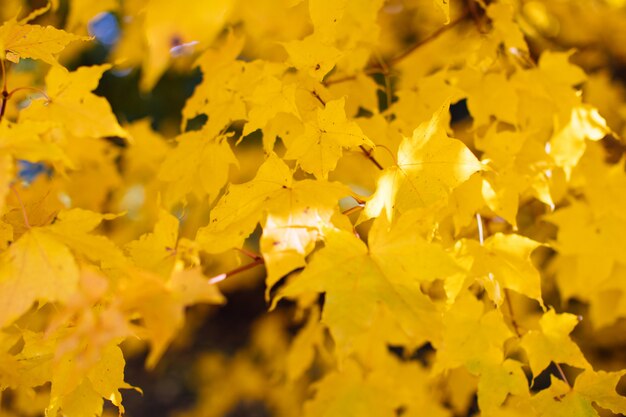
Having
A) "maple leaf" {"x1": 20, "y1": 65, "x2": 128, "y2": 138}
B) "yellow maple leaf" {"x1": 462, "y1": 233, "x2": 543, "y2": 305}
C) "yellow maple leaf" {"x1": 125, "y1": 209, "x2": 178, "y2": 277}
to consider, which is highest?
"maple leaf" {"x1": 20, "y1": 65, "x2": 128, "y2": 138}

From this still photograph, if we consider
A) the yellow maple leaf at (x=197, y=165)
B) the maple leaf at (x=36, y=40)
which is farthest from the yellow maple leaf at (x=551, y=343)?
the maple leaf at (x=36, y=40)

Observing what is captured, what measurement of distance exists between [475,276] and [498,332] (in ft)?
0.39

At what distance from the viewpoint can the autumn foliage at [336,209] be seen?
0.72 m

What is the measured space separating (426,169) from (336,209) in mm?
140

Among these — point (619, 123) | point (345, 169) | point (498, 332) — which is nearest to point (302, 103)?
point (498, 332)

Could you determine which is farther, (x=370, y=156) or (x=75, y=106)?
(x=370, y=156)

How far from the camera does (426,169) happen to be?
920mm

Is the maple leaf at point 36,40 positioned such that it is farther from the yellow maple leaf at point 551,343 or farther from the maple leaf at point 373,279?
the yellow maple leaf at point 551,343

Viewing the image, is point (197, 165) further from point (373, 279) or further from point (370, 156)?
point (373, 279)

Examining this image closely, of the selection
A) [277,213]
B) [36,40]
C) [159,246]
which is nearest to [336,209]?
[277,213]

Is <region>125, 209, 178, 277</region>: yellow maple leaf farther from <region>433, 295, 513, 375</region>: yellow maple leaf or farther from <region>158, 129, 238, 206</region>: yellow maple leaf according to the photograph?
<region>433, 295, 513, 375</region>: yellow maple leaf

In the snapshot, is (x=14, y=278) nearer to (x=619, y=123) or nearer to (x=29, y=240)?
(x=29, y=240)

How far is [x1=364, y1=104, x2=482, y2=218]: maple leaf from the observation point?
2.96ft

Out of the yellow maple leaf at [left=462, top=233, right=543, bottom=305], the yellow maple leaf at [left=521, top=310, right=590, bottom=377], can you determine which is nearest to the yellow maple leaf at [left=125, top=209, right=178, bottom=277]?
the yellow maple leaf at [left=462, top=233, right=543, bottom=305]
